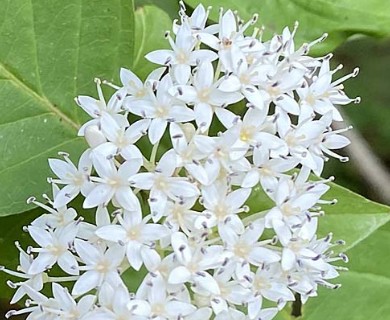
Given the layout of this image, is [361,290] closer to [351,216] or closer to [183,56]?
[351,216]

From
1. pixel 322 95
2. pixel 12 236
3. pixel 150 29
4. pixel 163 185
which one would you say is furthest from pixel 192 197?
pixel 150 29

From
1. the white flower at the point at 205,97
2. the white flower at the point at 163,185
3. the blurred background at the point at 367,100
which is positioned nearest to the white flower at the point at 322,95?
the white flower at the point at 205,97

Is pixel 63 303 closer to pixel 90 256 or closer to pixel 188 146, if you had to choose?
pixel 90 256

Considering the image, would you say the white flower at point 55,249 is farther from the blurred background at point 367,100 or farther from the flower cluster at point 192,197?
the blurred background at point 367,100

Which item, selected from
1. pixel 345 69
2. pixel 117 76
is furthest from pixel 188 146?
pixel 345 69

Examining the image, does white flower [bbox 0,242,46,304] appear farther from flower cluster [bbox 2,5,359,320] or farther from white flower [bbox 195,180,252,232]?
white flower [bbox 195,180,252,232]

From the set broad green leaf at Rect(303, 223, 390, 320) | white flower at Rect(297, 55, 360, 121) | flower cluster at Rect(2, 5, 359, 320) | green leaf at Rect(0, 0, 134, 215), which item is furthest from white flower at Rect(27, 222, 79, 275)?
broad green leaf at Rect(303, 223, 390, 320)
